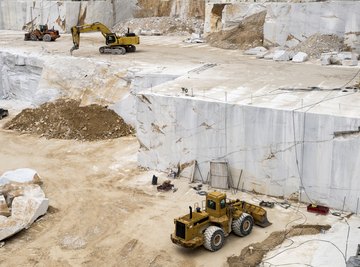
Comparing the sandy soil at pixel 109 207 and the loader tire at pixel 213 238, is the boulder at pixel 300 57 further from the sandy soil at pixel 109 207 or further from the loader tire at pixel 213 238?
the loader tire at pixel 213 238

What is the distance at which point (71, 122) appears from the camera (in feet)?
76.6

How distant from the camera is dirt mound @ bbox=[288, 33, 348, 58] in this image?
26.3m

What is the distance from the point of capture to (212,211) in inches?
523

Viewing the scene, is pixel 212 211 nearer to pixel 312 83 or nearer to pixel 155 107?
pixel 155 107

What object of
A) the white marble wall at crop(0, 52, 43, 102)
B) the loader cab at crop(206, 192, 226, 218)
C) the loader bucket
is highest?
the white marble wall at crop(0, 52, 43, 102)

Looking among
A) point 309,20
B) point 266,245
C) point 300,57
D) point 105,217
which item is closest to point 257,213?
point 266,245

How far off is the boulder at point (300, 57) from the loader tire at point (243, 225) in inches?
525

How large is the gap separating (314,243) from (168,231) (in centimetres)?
383

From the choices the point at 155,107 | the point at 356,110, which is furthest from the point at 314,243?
the point at 155,107

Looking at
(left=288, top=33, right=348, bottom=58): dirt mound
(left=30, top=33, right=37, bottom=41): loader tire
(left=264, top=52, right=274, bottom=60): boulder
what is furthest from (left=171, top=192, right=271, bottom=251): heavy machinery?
(left=30, top=33, right=37, bottom=41): loader tire

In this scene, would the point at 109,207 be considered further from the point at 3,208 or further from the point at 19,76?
the point at 19,76

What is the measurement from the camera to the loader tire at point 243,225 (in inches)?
531

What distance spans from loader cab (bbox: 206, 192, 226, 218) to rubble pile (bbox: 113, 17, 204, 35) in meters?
27.0

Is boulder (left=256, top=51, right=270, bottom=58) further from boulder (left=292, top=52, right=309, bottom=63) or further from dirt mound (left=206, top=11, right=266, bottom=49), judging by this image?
dirt mound (left=206, top=11, right=266, bottom=49)
